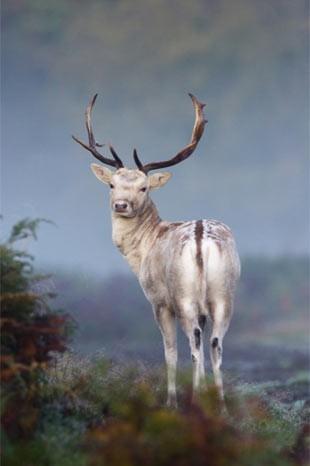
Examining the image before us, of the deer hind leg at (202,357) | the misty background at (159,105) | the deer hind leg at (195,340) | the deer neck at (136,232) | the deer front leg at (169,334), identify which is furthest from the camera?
the misty background at (159,105)

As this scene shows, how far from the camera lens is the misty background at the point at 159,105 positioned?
8369cm

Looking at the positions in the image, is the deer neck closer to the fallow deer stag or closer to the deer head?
the fallow deer stag

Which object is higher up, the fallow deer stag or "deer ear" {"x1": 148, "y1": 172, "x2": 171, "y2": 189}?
"deer ear" {"x1": 148, "y1": 172, "x2": 171, "y2": 189}

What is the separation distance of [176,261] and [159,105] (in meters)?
89.7

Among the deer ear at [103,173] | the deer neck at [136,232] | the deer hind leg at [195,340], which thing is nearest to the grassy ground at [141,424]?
the deer hind leg at [195,340]

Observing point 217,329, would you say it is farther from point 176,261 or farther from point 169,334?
point 169,334

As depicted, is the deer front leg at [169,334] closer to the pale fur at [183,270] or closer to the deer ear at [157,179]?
the pale fur at [183,270]

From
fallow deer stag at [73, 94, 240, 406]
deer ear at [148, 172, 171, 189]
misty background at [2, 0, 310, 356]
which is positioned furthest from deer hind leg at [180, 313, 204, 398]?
misty background at [2, 0, 310, 356]

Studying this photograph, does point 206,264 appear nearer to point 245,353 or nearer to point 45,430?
point 45,430

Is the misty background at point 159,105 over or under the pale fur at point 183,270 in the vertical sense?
over

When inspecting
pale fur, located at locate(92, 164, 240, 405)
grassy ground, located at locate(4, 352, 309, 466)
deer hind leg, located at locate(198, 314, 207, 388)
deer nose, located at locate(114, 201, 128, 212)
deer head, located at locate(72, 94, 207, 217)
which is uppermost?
deer head, located at locate(72, 94, 207, 217)

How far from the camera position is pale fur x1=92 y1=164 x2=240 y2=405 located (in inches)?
535

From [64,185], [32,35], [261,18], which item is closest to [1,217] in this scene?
[64,185]

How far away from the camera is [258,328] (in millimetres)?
55500
